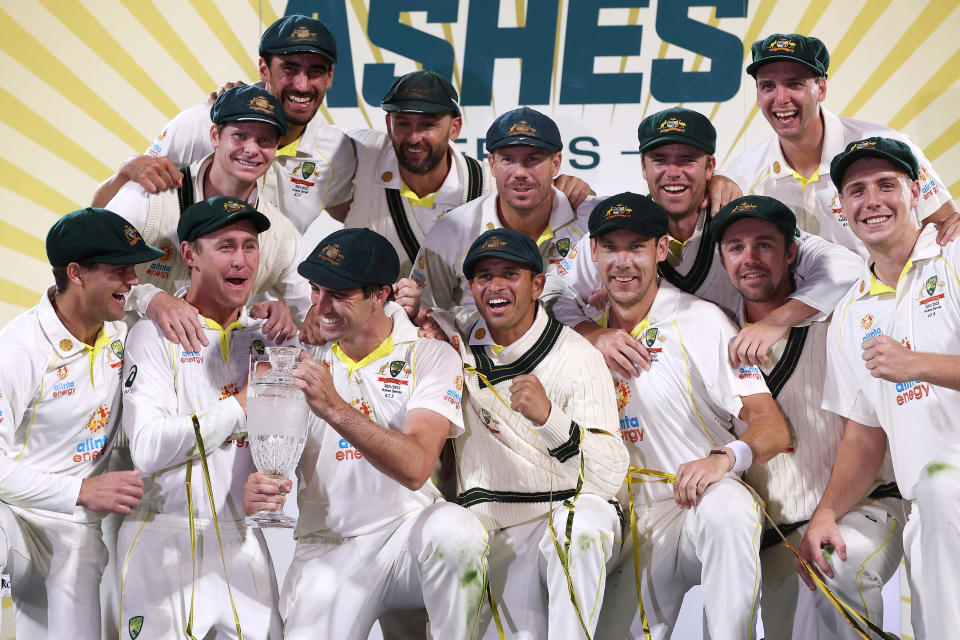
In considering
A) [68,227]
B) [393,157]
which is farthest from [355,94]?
[68,227]

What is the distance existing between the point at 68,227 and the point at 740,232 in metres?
2.78

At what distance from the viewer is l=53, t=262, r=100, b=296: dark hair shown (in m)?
3.89

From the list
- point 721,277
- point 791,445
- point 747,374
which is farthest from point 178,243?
point 791,445

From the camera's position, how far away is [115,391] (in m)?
3.98

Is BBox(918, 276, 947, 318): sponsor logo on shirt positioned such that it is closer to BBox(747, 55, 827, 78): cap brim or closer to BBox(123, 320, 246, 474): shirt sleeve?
BBox(747, 55, 827, 78): cap brim

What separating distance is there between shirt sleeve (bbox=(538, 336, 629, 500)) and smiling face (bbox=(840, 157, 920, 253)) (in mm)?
1170

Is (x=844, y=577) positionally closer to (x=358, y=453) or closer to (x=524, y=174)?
(x=358, y=453)

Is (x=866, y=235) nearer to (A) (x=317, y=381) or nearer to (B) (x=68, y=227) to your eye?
(A) (x=317, y=381)

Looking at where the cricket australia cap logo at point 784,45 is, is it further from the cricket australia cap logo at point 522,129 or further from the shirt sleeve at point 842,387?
the shirt sleeve at point 842,387

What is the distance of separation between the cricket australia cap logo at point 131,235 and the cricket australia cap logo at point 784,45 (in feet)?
9.93

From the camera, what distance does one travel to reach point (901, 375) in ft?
11.2

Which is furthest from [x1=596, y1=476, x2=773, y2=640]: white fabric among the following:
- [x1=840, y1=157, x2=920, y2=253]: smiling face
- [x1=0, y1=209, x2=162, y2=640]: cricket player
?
[x1=0, y1=209, x2=162, y2=640]: cricket player

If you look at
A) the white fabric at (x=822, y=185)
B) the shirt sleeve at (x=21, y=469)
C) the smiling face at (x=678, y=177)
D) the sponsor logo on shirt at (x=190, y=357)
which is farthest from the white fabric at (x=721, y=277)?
the shirt sleeve at (x=21, y=469)

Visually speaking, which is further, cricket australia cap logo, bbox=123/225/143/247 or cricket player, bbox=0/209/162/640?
cricket australia cap logo, bbox=123/225/143/247
